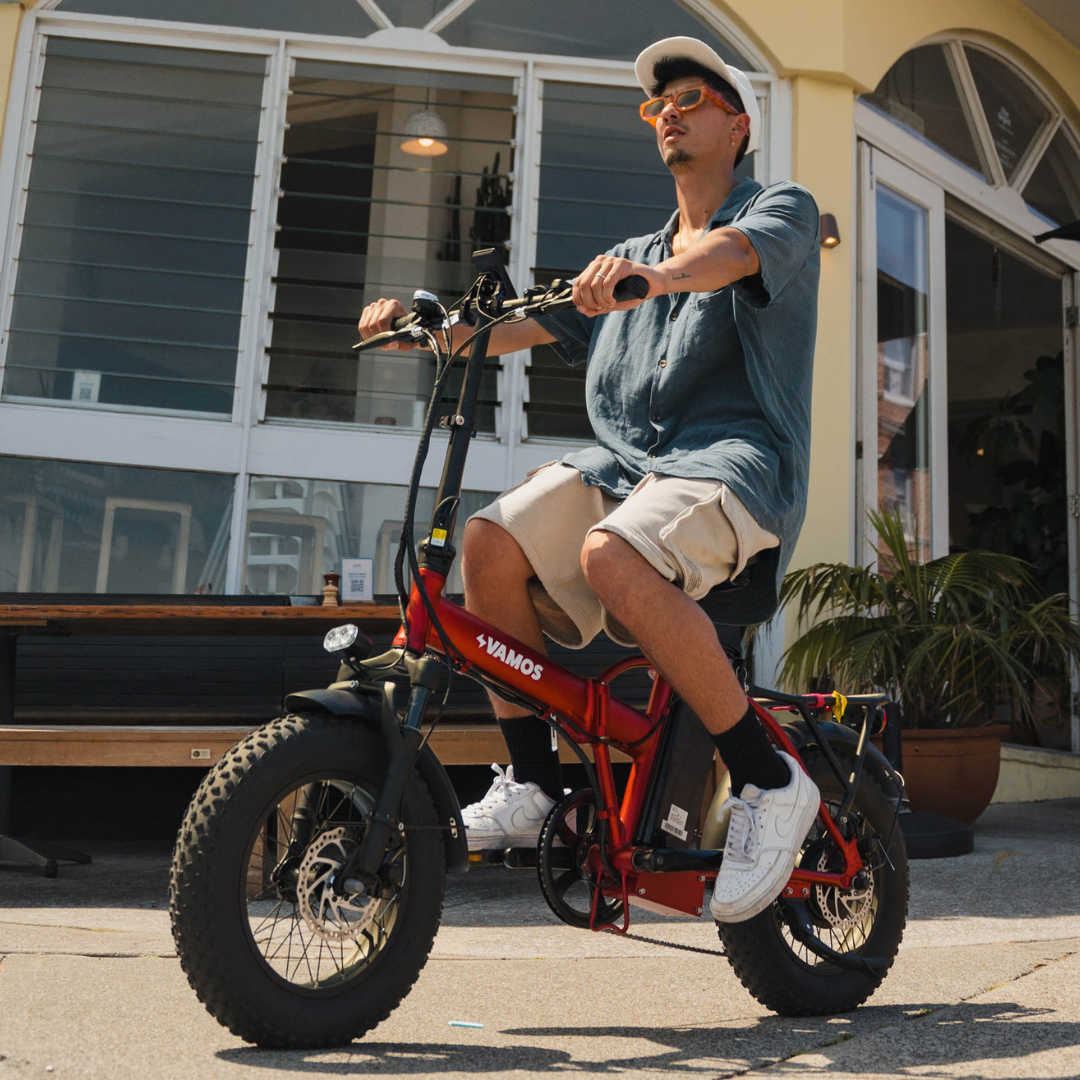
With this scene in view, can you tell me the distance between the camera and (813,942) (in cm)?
209

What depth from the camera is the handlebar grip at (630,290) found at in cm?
176

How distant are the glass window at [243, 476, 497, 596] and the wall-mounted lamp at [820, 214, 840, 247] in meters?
2.00

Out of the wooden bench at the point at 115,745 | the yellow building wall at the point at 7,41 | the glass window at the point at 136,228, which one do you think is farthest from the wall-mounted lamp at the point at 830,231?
the yellow building wall at the point at 7,41

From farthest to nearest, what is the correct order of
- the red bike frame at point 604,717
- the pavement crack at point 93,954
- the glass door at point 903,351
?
the glass door at point 903,351 → the pavement crack at point 93,954 → the red bike frame at point 604,717

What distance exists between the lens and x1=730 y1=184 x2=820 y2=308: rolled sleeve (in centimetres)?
197

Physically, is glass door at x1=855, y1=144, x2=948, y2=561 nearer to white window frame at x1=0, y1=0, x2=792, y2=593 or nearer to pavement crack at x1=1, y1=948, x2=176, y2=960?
white window frame at x1=0, y1=0, x2=792, y2=593

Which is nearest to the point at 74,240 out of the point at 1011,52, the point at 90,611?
Result: the point at 90,611

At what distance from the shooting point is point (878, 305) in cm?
602

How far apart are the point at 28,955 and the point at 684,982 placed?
130 centimetres

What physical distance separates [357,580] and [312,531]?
67cm

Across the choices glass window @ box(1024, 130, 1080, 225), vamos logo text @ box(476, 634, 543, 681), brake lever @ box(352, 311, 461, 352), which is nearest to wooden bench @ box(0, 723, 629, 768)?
vamos logo text @ box(476, 634, 543, 681)

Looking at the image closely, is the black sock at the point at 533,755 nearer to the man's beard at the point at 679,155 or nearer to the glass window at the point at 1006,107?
the man's beard at the point at 679,155

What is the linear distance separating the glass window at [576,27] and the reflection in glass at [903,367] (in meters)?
1.15

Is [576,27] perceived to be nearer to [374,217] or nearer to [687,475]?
[374,217]
